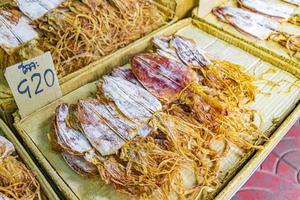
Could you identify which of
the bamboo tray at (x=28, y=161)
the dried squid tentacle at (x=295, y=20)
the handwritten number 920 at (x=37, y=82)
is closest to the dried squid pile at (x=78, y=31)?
the handwritten number 920 at (x=37, y=82)

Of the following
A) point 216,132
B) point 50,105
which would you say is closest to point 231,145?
point 216,132

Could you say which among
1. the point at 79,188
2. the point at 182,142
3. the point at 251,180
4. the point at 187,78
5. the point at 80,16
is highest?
the point at 80,16

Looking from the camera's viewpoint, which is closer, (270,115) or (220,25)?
(270,115)

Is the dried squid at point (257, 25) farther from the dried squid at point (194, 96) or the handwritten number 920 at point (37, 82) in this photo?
the handwritten number 920 at point (37, 82)

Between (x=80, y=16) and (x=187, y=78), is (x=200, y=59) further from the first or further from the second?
(x=80, y=16)

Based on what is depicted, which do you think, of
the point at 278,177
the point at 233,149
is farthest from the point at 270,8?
the point at 233,149

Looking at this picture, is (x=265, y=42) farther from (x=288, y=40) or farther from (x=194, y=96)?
(x=194, y=96)
